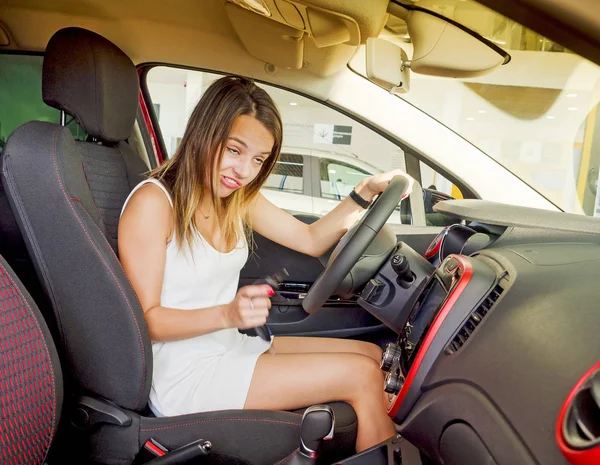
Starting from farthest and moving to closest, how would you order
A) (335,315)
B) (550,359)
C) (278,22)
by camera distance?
(335,315) < (278,22) < (550,359)

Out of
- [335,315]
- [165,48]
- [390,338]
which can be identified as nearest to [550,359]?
[390,338]

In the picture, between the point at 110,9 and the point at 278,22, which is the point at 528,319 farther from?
the point at 110,9

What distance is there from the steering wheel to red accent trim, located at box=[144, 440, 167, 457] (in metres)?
0.43

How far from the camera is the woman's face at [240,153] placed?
56.3 inches

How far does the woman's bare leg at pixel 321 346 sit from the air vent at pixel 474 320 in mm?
643

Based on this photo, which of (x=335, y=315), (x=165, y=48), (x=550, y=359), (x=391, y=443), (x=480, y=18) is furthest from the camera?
(x=165, y=48)

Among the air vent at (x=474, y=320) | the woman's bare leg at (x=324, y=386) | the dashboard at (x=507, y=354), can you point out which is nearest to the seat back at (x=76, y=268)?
the woman's bare leg at (x=324, y=386)

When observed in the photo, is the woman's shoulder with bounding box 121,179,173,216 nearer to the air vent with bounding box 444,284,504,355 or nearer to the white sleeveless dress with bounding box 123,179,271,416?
the white sleeveless dress with bounding box 123,179,271,416

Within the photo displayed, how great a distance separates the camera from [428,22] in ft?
3.53

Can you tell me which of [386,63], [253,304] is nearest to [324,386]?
[253,304]

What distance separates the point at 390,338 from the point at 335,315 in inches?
10.5

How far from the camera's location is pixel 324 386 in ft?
4.41

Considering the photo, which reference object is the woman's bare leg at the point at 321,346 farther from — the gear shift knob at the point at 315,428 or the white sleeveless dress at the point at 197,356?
the gear shift knob at the point at 315,428

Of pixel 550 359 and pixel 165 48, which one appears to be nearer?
pixel 550 359
